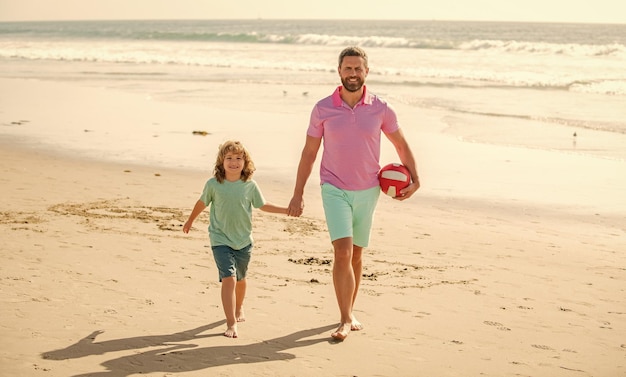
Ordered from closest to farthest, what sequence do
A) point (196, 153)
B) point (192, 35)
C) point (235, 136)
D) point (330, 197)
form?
point (330, 197) → point (196, 153) → point (235, 136) → point (192, 35)

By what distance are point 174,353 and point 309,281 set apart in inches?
75.1

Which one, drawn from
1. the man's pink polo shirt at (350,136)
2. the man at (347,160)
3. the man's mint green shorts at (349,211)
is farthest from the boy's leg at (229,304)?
the man's pink polo shirt at (350,136)

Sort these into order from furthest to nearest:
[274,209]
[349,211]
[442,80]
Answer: [442,80] → [274,209] → [349,211]

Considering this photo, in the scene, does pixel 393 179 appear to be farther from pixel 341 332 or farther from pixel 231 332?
pixel 231 332

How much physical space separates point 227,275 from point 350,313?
0.85 m

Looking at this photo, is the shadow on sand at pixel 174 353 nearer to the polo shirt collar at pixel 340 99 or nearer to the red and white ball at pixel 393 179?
the red and white ball at pixel 393 179

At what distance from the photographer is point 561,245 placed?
8352 millimetres

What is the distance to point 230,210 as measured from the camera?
5430 millimetres

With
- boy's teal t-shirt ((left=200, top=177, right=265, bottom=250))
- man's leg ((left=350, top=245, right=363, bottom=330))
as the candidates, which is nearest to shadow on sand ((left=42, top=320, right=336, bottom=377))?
man's leg ((left=350, top=245, right=363, bottom=330))

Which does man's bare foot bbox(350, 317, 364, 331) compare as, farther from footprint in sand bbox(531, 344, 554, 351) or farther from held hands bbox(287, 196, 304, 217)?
footprint in sand bbox(531, 344, 554, 351)

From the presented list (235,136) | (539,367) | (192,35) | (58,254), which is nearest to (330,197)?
(539,367)

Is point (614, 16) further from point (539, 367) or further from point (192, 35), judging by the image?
point (539, 367)

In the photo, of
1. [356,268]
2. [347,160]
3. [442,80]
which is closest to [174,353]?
[356,268]

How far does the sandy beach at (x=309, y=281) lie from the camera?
198 inches
